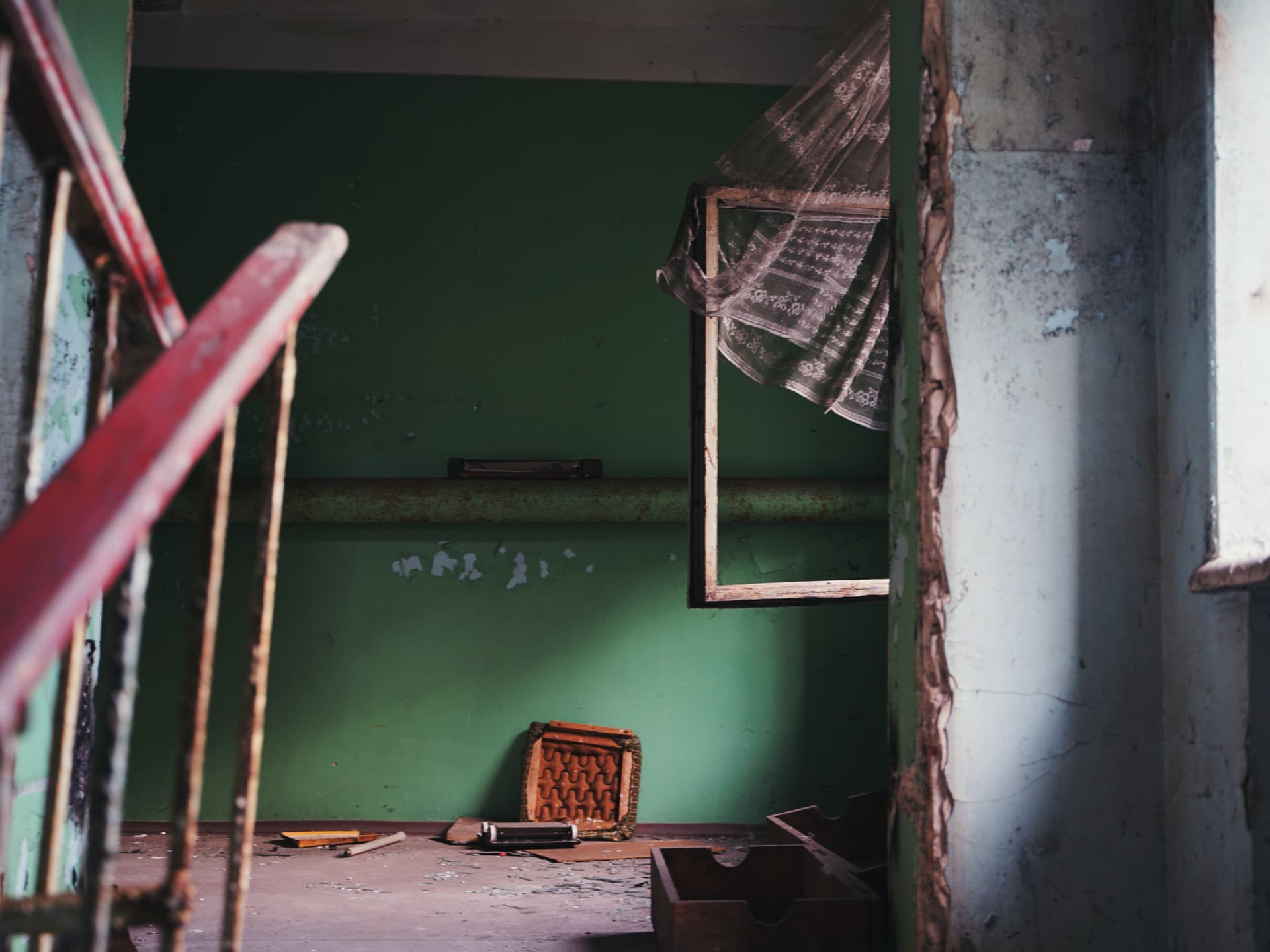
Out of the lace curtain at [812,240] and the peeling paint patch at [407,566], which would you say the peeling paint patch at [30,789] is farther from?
the peeling paint patch at [407,566]

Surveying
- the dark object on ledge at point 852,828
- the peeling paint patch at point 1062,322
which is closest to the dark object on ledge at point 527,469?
the dark object on ledge at point 852,828

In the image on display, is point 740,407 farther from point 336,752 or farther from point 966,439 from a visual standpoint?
point 966,439

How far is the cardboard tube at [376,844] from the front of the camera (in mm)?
3584

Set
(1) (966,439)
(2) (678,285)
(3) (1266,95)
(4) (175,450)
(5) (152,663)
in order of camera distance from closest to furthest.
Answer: (4) (175,450)
(3) (1266,95)
(1) (966,439)
(2) (678,285)
(5) (152,663)

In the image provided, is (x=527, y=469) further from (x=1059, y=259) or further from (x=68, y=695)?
(x=68, y=695)

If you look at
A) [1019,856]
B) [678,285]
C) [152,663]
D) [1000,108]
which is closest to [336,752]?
[152,663]

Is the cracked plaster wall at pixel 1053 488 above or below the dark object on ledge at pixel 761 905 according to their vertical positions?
above

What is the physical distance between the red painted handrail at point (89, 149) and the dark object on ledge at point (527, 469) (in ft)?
9.91

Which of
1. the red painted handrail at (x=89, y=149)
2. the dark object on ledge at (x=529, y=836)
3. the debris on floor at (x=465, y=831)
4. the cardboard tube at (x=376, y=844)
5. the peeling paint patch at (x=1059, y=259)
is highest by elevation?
the peeling paint patch at (x=1059, y=259)

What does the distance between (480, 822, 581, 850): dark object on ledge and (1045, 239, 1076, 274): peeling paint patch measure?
2.57 meters

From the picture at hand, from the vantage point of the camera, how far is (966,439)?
1791 mm

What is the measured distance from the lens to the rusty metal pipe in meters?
4.02

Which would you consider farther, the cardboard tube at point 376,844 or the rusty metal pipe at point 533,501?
the rusty metal pipe at point 533,501

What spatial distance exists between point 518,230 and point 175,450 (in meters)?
3.66
